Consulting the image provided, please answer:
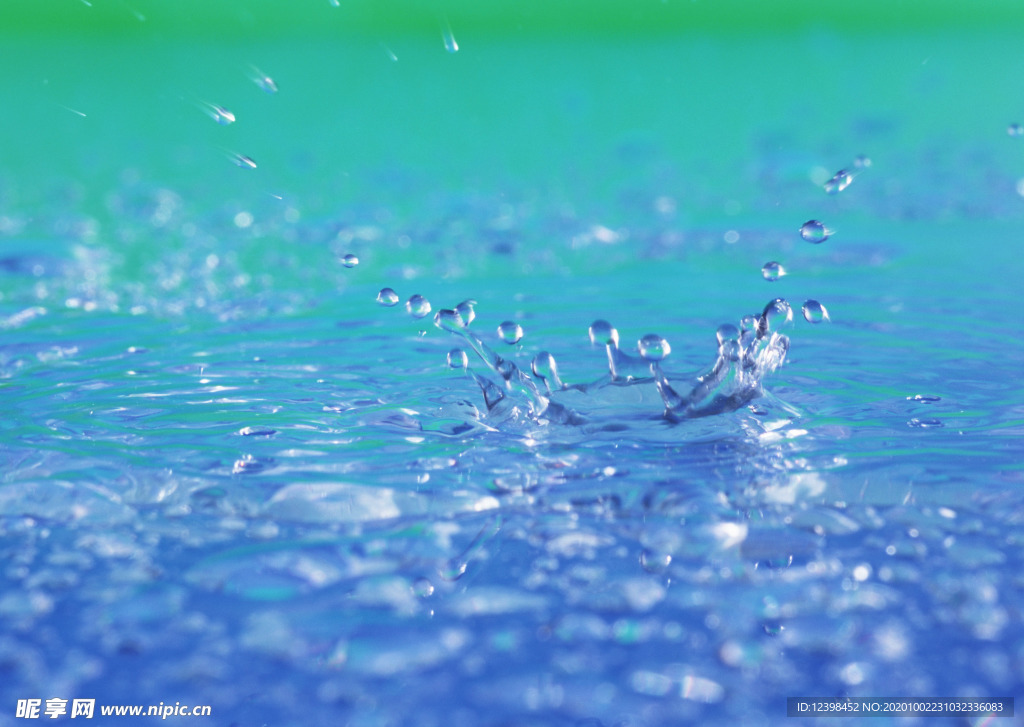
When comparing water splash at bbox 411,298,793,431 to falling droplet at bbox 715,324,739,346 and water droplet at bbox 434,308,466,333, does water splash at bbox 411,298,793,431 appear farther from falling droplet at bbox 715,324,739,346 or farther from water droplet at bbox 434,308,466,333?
water droplet at bbox 434,308,466,333

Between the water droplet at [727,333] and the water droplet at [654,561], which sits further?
the water droplet at [727,333]

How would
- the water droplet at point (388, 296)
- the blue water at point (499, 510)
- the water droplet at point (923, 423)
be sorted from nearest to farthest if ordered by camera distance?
the blue water at point (499, 510) < the water droplet at point (923, 423) < the water droplet at point (388, 296)

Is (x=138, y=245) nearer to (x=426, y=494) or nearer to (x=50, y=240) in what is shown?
(x=50, y=240)

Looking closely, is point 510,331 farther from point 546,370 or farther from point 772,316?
point 772,316

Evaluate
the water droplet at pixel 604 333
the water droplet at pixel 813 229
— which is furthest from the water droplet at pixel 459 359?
the water droplet at pixel 813 229

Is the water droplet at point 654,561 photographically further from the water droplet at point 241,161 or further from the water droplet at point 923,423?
the water droplet at point 241,161

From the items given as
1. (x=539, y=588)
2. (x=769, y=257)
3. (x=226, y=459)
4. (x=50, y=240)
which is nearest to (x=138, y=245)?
(x=50, y=240)

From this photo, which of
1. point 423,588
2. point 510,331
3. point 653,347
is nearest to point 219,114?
point 510,331

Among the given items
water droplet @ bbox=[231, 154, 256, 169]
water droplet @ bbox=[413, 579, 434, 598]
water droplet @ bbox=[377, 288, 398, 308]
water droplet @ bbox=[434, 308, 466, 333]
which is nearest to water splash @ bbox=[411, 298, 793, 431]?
water droplet @ bbox=[434, 308, 466, 333]
